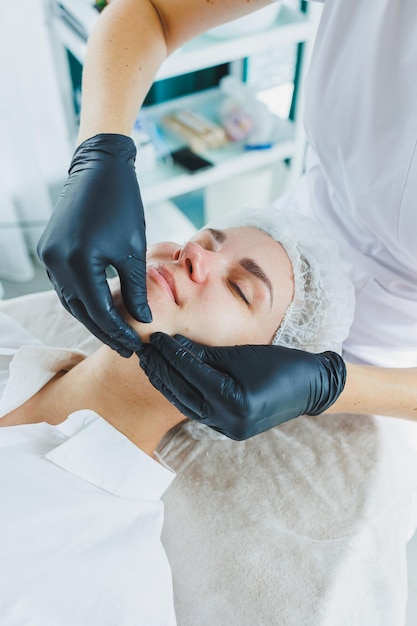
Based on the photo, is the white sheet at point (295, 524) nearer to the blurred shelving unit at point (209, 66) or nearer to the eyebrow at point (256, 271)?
the eyebrow at point (256, 271)

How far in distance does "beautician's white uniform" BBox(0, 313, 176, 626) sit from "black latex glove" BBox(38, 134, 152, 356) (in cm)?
27

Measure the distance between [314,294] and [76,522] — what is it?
700 millimetres

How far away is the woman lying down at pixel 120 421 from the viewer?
3.17ft

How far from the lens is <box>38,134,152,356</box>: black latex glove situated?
95cm

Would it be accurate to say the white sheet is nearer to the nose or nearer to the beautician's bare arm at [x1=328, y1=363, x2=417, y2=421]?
the beautician's bare arm at [x1=328, y1=363, x2=417, y2=421]

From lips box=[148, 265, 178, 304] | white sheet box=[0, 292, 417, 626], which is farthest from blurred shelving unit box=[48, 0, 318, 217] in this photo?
white sheet box=[0, 292, 417, 626]

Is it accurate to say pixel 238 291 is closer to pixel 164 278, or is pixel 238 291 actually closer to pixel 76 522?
pixel 164 278

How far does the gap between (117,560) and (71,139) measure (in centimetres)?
185

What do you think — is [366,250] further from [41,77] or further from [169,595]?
[41,77]

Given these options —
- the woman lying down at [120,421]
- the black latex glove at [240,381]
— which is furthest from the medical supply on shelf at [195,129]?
the black latex glove at [240,381]

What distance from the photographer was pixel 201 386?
953 mm

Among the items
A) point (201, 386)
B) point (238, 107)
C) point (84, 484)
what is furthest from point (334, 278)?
point (238, 107)

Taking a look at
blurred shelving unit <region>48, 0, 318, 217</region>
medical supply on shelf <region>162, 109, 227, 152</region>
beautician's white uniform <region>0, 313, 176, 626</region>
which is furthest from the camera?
medical supply on shelf <region>162, 109, 227, 152</region>

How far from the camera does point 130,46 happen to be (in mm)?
1286
